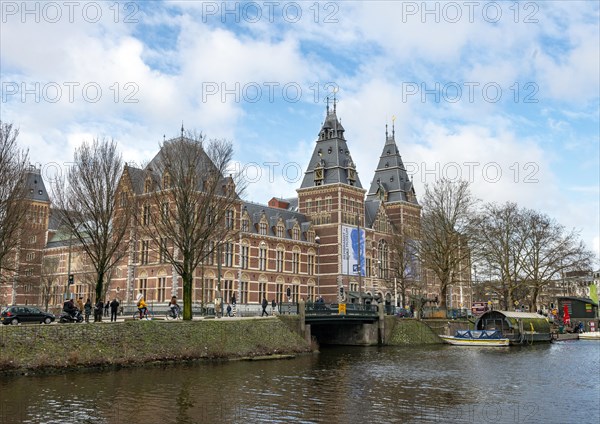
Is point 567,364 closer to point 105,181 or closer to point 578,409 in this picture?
point 578,409

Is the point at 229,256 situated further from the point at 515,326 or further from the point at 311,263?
the point at 515,326

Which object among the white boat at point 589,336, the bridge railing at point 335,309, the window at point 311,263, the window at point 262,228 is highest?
the window at point 262,228

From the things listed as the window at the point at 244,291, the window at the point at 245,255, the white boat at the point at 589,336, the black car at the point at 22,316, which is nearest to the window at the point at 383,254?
the window at the point at 245,255

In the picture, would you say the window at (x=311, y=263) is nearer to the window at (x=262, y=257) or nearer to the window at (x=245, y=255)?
the window at (x=262, y=257)

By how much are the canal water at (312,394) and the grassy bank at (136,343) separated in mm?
1436

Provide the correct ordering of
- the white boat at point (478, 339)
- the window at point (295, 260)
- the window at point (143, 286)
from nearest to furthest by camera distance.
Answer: the white boat at point (478, 339), the window at point (143, 286), the window at point (295, 260)

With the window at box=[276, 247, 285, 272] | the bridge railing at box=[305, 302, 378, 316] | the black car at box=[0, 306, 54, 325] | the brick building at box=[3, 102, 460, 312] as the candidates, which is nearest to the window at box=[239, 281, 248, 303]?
the brick building at box=[3, 102, 460, 312]

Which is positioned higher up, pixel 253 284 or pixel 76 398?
pixel 253 284

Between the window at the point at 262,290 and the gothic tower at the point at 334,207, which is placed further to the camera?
the gothic tower at the point at 334,207

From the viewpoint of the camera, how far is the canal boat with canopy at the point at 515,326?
5362 centimetres

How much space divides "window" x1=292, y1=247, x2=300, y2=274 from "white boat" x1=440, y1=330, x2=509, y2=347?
26.3 m

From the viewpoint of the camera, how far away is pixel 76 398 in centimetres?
Answer: 2158

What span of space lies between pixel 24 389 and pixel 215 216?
17529 mm

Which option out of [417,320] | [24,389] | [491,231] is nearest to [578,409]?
[24,389]
